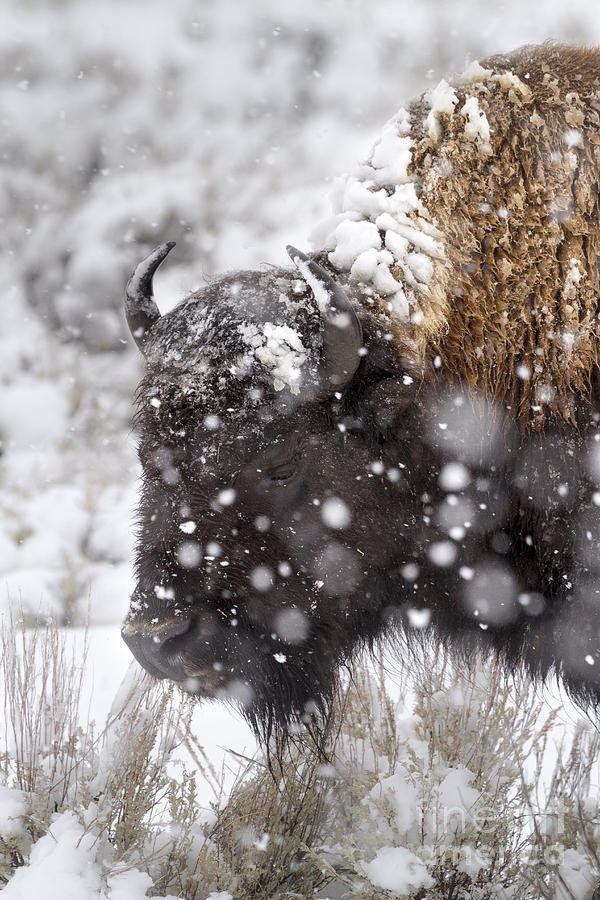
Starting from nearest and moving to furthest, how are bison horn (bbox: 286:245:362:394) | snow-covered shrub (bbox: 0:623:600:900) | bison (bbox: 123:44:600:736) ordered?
1. bison horn (bbox: 286:245:362:394)
2. bison (bbox: 123:44:600:736)
3. snow-covered shrub (bbox: 0:623:600:900)

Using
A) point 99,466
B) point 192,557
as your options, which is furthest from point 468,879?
point 99,466

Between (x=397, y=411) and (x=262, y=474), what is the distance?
1.73ft

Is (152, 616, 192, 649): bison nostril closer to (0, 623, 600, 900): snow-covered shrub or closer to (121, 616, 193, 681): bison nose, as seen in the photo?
(121, 616, 193, 681): bison nose

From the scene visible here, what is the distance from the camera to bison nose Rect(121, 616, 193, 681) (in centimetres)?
238

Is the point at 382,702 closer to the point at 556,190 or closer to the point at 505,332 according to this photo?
the point at 505,332

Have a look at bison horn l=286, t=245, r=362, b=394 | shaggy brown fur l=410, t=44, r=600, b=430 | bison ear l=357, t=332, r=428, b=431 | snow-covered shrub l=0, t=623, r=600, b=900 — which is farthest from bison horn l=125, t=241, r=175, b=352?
snow-covered shrub l=0, t=623, r=600, b=900

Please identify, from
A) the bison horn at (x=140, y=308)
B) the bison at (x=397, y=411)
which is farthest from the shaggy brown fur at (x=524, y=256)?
the bison horn at (x=140, y=308)

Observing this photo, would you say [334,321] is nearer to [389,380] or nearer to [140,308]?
[389,380]

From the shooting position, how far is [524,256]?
100 inches

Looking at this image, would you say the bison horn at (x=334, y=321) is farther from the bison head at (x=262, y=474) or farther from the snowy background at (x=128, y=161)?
the snowy background at (x=128, y=161)

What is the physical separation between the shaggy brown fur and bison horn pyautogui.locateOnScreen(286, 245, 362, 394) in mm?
295

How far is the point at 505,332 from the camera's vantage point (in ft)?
8.39

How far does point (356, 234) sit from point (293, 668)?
5.33 ft

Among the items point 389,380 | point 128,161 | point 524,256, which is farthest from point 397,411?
point 128,161
